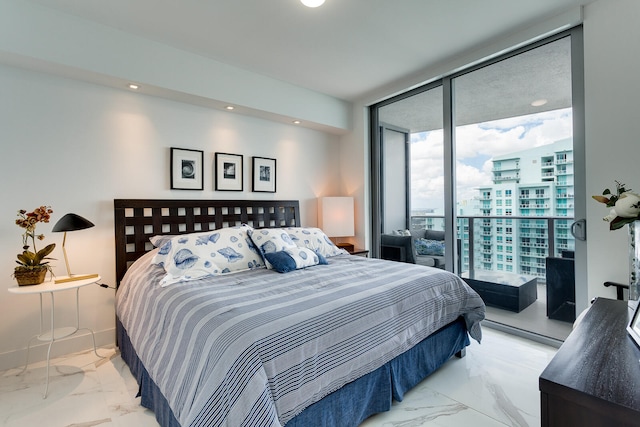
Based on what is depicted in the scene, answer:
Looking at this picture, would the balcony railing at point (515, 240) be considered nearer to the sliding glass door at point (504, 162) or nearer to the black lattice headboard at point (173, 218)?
Result: the sliding glass door at point (504, 162)

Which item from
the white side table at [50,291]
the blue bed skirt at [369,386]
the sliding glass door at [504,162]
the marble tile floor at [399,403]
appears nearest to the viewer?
the blue bed skirt at [369,386]

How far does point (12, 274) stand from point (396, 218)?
12.5 ft

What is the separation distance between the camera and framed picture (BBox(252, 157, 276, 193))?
359 centimetres

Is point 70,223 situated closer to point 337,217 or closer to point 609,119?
point 337,217

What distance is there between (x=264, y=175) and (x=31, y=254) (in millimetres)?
2185

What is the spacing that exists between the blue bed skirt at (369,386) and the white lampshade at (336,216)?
6.44ft

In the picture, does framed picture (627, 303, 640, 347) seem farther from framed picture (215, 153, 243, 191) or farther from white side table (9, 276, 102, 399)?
framed picture (215, 153, 243, 191)

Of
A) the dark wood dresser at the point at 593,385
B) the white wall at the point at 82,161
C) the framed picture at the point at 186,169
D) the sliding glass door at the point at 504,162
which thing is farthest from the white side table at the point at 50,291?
the sliding glass door at the point at 504,162

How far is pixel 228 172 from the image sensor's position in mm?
3385

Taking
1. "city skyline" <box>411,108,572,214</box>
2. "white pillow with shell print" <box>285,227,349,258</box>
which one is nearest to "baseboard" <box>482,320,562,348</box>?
"city skyline" <box>411,108,572,214</box>

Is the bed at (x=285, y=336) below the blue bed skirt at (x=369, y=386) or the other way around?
the other way around

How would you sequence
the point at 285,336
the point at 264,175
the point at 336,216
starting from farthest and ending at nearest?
1. the point at 336,216
2. the point at 264,175
3. the point at 285,336

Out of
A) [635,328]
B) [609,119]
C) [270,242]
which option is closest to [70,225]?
[270,242]

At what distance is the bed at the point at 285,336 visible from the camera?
123cm
